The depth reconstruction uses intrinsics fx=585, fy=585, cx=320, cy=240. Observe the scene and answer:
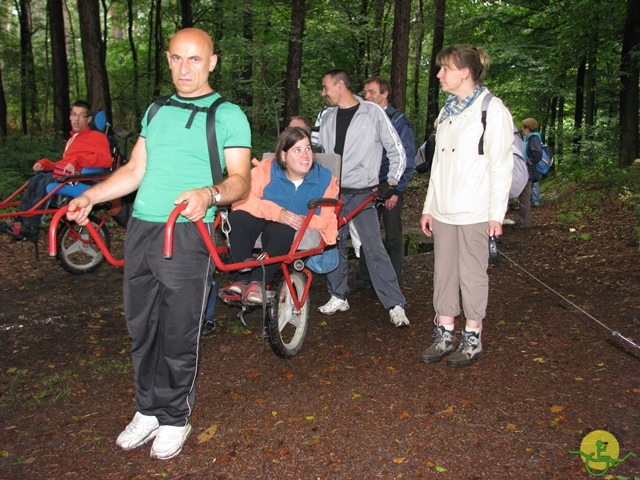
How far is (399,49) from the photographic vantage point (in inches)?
472

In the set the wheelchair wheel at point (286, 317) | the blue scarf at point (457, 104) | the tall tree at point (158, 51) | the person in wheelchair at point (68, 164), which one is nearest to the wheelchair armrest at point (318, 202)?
the wheelchair wheel at point (286, 317)

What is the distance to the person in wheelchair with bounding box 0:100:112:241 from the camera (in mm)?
6398

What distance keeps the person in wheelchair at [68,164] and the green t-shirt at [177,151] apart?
3.95 m

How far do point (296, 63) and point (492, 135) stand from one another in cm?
853

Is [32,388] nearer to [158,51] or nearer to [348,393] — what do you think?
[348,393]

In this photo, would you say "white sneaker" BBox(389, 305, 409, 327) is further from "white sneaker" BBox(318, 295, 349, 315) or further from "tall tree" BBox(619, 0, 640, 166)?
"tall tree" BBox(619, 0, 640, 166)

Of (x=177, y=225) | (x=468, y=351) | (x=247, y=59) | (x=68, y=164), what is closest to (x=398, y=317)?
(x=468, y=351)

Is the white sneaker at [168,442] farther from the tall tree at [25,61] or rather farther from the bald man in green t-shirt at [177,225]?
the tall tree at [25,61]

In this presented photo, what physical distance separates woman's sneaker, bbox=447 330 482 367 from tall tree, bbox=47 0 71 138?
14.2m

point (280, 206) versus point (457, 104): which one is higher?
point (457, 104)

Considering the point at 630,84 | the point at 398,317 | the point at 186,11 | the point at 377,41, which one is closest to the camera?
the point at 398,317

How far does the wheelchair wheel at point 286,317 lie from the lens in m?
4.18

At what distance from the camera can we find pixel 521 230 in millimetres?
10180

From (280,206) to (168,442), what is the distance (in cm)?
205
